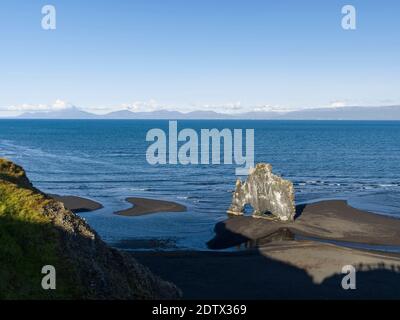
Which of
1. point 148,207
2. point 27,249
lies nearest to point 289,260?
point 27,249

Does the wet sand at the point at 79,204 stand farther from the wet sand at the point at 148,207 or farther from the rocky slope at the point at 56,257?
the rocky slope at the point at 56,257

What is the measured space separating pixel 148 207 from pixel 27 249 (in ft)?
149

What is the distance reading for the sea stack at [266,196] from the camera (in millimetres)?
57812

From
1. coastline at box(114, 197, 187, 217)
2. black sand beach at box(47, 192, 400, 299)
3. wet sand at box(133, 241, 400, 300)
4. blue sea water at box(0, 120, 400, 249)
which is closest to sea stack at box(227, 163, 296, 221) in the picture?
black sand beach at box(47, 192, 400, 299)

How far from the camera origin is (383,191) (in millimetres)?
81500

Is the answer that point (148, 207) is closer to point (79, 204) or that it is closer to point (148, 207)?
point (148, 207)

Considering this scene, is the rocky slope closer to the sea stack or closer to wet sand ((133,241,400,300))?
wet sand ((133,241,400,300))

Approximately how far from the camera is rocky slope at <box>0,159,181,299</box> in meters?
20.0

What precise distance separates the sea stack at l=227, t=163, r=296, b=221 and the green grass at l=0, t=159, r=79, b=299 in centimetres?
3959

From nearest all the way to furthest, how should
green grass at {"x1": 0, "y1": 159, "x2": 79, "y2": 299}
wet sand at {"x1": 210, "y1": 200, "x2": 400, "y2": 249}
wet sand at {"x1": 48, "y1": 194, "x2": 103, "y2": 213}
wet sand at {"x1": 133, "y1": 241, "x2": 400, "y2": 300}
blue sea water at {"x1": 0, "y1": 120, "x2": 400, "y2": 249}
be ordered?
green grass at {"x1": 0, "y1": 159, "x2": 79, "y2": 299}, wet sand at {"x1": 133, "y1": 241, "x2": 400, "y2": 300}, wet sand at {"x1": 210, "y1": 200, "x2": 400, "y2": 249}, blue sea water at {"x1": 0, "y1": 120, "x2": 400, "y2": 249}, wet sand at {"x1": 48, "y1": 194, "x2": 103, "y2": 213}

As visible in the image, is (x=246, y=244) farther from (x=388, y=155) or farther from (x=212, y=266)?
(x=388, y=155)

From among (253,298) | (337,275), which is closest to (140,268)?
(253,298)

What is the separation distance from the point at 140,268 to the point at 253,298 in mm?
12494

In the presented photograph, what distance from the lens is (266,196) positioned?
2352 inches
